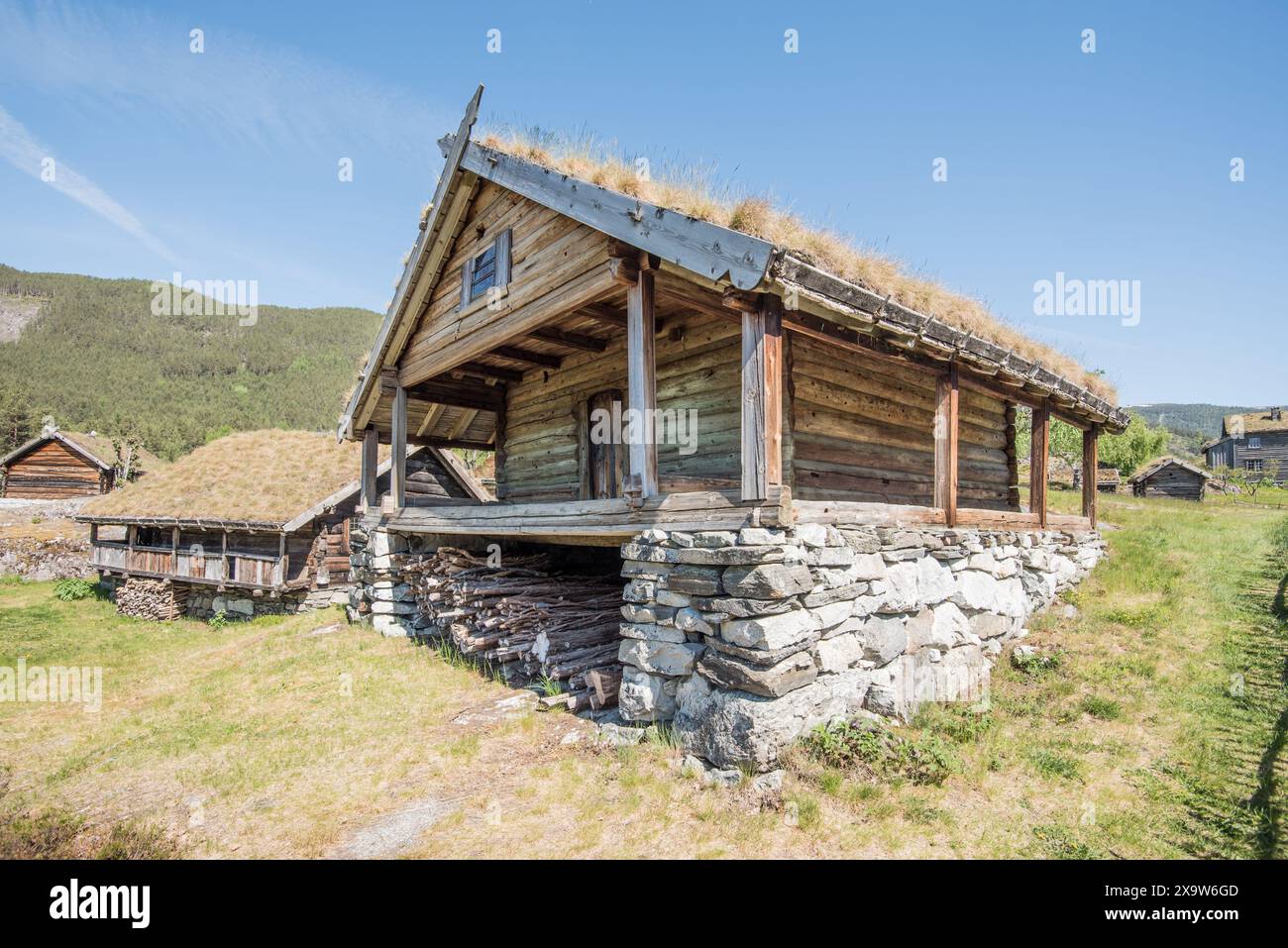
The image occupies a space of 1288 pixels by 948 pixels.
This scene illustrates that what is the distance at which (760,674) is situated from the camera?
5145mm

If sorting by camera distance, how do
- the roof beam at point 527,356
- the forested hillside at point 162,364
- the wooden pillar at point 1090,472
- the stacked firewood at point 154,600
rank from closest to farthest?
the roof beam at point 527,356 < the wooden pillar at point 1090,472 < the stacked firewood at point 154,600 < the forested hillside at point 162,364

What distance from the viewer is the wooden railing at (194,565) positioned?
54.6ft

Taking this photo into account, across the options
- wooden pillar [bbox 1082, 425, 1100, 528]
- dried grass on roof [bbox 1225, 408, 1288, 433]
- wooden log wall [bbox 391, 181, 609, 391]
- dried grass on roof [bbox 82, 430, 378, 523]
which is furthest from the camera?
dried grass on roof [bbox 1225, 408, 1288, 433]

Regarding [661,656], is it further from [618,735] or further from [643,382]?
[643,382]

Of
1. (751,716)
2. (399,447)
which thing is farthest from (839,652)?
(399,447)

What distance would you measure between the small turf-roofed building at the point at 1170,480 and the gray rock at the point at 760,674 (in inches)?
1567

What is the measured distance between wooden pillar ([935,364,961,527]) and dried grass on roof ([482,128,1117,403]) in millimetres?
786

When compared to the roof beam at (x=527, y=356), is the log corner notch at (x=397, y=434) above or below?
below

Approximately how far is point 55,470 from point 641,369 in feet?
133

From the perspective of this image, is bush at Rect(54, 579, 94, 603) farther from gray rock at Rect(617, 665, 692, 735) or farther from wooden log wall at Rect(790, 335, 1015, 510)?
wooden log wall at Rect(790, 335, 1015, 510)

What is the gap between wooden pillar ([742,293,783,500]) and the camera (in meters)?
5.40

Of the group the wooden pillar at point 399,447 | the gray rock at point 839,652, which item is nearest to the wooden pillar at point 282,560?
the wooden pillar at point 399,447

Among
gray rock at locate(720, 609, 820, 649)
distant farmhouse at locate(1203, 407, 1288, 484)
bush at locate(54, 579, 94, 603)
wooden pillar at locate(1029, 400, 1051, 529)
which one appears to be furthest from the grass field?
distant farmhouse at locate(1203, 407, 1288, 484)

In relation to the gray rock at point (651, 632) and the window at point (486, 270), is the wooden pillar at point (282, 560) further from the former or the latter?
the gray rock at point (651, 632)
